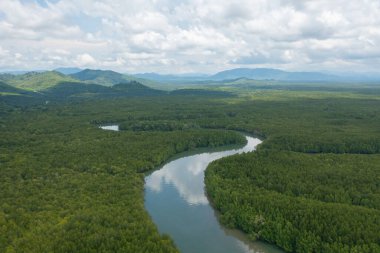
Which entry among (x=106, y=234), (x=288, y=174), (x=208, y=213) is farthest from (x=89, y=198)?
(x=288, y=174)

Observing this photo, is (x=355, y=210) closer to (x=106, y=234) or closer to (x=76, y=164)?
(x=106, y=234)

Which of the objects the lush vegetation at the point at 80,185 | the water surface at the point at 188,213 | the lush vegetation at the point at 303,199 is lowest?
the water surface at the point at 188,213

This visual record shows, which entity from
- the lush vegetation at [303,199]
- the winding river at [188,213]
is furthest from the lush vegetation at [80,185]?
the lush vegetation at [303,199]

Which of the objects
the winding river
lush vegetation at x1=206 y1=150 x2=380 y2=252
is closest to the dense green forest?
lush vegetation at x1=206 y1=150 x2=380 y2=252

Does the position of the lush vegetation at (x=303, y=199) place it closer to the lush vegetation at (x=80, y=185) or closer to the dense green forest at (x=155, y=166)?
the dense green forest at (x=155, y=166)

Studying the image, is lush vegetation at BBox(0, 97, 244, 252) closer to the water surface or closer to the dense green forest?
the dense green forest

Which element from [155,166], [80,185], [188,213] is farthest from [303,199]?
[155,166]
